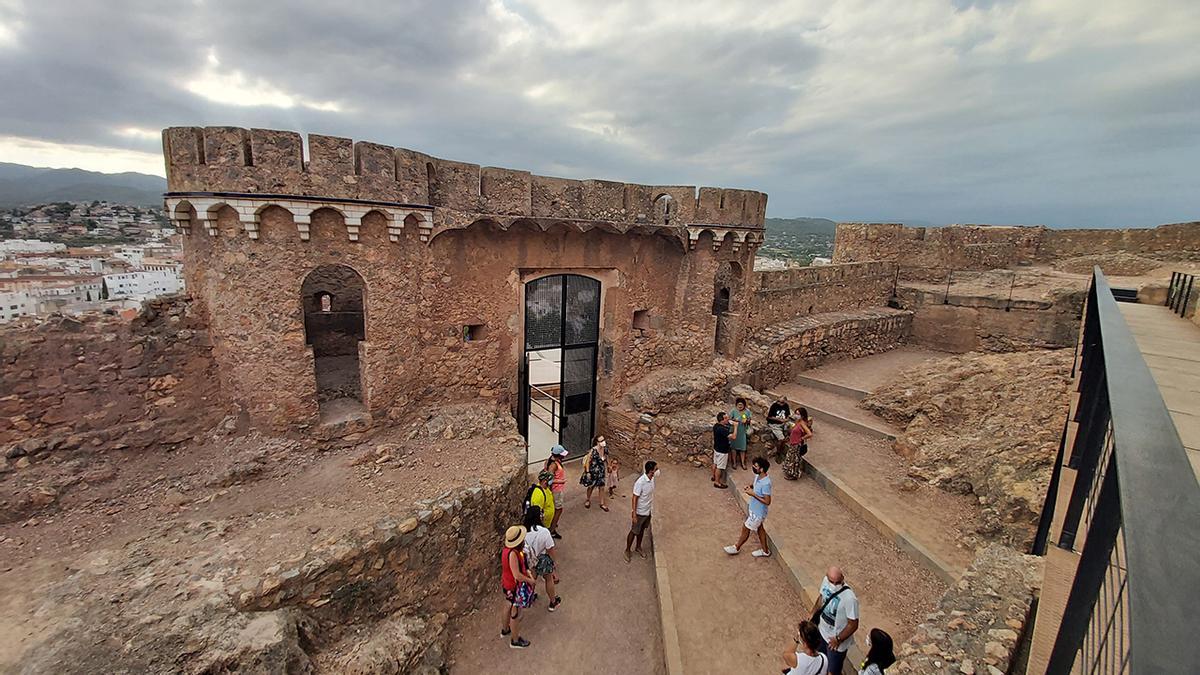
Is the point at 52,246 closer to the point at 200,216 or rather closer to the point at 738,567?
the point at 200,216

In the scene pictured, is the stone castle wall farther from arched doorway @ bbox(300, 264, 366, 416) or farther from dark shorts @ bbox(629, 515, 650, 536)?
arched doorway @ bbox(300, 264, 366, 416)

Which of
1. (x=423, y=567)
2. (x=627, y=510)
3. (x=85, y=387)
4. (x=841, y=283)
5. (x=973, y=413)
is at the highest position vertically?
(x=841, y=283)

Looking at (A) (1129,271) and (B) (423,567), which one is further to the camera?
(A) (1129,271)

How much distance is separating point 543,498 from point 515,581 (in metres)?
1.37

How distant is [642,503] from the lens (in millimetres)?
8781

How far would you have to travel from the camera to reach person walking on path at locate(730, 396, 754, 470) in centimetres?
1112

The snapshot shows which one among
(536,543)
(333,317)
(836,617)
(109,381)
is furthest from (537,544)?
(333,317)

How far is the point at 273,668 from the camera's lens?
16.9 feet

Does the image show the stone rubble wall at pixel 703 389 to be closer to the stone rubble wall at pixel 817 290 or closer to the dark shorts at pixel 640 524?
the stone rubble wall at pixel 817 290

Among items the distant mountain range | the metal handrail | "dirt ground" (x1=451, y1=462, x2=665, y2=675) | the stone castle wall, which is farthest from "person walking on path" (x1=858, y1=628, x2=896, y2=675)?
the distant mountain range

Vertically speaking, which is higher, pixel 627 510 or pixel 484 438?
pixel 484 438

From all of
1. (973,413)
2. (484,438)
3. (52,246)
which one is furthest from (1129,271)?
(52,246)

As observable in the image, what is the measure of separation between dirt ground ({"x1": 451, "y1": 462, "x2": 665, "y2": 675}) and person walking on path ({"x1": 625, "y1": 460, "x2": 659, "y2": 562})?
48 centimetres

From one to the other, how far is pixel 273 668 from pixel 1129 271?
87.6ft
